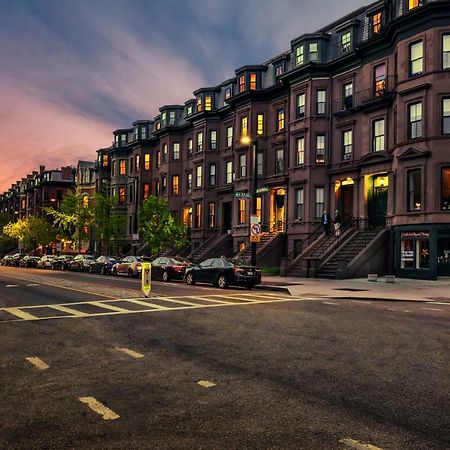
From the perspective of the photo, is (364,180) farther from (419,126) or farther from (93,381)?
(93,381)

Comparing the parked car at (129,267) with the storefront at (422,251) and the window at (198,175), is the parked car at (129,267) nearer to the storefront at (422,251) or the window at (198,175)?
the window at (198,175)

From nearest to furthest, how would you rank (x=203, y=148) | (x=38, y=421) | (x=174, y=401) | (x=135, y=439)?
1. (x=135, y=439)
2. (x=38, y=421)
3. (x=174, y=401)
4. (x=203, y=148)

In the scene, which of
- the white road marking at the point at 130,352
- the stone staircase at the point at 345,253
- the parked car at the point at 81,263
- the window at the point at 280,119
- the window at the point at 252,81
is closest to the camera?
the white road marking at the point at 130,352

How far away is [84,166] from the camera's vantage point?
76.9m

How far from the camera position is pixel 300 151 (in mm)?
36375

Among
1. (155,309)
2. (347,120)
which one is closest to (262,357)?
(155,309)

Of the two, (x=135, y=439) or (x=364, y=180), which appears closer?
(x=135, y=439)

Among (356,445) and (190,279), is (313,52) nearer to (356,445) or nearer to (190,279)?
(190,279)

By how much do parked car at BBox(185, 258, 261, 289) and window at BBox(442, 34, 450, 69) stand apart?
15536mm

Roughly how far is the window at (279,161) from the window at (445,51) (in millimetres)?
14417

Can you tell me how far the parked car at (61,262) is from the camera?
44.9 metres

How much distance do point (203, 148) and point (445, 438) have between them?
143 feet

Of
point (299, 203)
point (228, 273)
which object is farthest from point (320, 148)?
point (228, 273)

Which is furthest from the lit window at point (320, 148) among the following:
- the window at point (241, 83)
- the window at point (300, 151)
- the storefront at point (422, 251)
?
the window at point (241, 83)
